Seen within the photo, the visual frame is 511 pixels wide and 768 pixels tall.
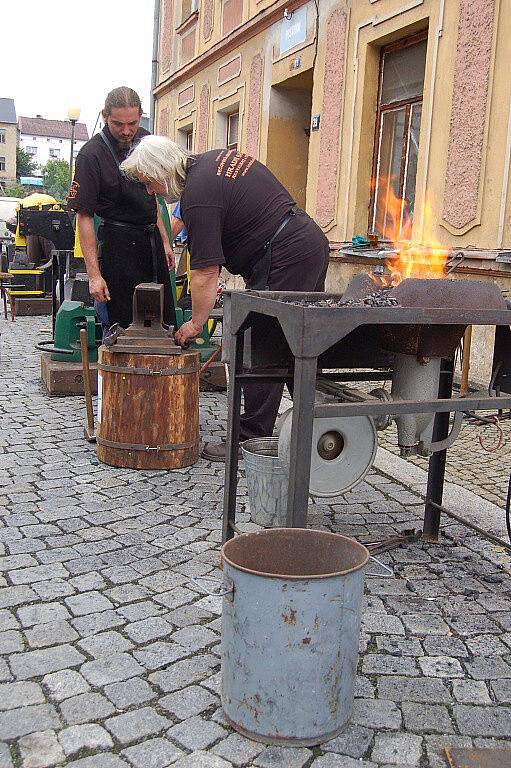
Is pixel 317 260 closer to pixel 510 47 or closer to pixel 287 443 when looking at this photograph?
pixel 287 443

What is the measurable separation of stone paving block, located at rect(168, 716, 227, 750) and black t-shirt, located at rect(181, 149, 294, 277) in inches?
85.8

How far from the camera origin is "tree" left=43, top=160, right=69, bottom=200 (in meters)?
96.8

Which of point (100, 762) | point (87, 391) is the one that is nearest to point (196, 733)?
point (100, 762)

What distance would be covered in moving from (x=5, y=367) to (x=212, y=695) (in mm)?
6150

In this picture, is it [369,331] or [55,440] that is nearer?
[369,331]

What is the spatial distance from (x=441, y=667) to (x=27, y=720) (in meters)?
1.29

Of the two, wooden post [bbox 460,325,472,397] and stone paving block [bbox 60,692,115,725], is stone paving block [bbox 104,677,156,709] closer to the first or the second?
stone paving block [bbox 60,692,115,725]

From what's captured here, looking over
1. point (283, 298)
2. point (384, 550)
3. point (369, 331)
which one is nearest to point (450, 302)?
point (369, 331)

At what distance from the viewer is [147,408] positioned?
4.49 meters

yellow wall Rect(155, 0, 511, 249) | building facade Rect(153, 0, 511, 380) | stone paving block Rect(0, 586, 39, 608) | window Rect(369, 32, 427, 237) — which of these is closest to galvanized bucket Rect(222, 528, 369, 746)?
stone paving block Rect(0, 586, 39, 608)

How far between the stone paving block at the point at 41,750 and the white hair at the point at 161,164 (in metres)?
2.40

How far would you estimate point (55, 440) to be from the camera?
525 centimetres

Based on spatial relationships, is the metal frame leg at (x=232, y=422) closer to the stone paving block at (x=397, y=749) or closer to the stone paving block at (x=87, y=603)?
the stone paving block at (x=87, y=603)

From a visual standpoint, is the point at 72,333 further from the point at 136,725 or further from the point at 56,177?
the point at 56,177
